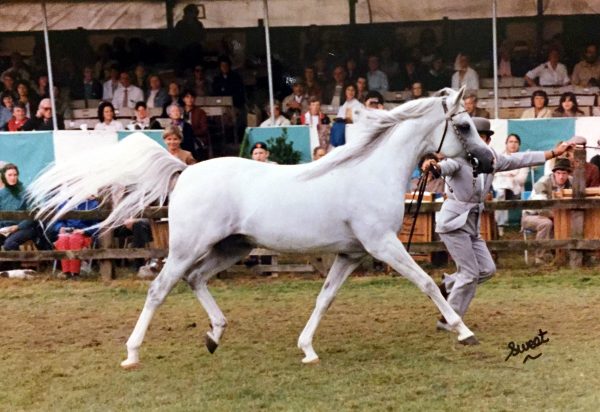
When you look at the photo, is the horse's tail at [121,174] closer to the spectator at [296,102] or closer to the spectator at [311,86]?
the spectator at [296,102]

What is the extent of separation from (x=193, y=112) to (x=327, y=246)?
7.51 meters

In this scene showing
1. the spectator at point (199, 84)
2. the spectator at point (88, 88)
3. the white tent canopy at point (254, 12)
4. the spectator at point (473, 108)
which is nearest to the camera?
the spectator at point (473, 108)

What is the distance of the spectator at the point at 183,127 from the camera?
1417 centimetres

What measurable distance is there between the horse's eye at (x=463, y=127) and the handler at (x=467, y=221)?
32cm

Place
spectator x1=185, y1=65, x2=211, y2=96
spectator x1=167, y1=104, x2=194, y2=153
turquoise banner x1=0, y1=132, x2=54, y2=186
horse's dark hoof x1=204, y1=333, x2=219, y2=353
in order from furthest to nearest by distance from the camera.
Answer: spectator x1=185, y1=65, x2=211, y2=96
turquoise banner x1=0, y1=132, x2=54, y2=186
spectator x1=167, y1=104, x2=194, y2=153
horse's dark hoof x1=204, y1=333, x2=219, y2=353

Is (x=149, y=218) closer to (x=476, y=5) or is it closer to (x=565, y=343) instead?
(x=565, y=343)

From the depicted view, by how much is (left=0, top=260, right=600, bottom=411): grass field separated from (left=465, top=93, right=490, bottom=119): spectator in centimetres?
267

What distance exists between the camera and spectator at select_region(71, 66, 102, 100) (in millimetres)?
16297

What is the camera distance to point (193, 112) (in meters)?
14.9

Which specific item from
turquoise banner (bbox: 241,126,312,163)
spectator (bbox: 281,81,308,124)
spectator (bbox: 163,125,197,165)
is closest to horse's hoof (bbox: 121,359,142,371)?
spectator (bbox: 163,125,197,165)

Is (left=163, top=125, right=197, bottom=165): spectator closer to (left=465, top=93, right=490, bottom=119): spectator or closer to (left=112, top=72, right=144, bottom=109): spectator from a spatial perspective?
(left=465, top=93, right=490, bottom=119): spectator

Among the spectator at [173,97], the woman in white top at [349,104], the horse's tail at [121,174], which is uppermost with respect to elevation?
the spectator at [173,97]

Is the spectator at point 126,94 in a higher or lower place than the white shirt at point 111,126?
higher
